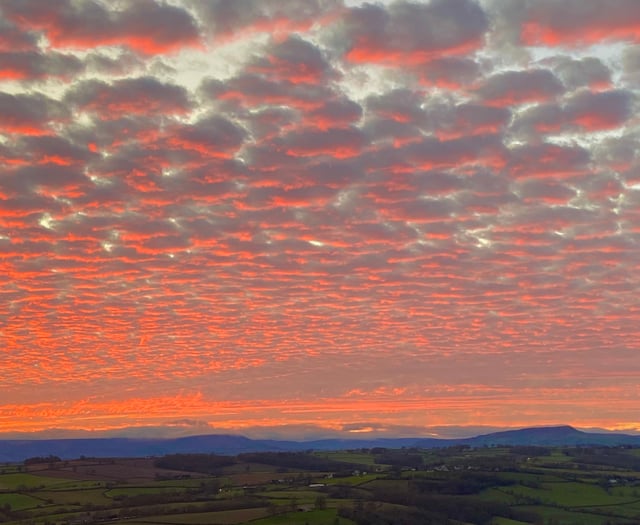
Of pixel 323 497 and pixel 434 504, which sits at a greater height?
pixel 323 497

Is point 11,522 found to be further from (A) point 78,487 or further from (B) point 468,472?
(B) point 468,472

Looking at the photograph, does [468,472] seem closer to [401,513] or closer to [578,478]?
[578,478]

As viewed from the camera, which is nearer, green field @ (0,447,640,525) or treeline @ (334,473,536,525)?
green field @ (0,447,640,525)

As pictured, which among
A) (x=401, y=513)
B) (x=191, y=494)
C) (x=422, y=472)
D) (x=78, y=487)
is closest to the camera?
(x=401, y=513)

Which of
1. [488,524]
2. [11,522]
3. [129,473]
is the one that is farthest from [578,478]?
[11,522]

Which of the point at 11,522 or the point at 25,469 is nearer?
the point at 11,522

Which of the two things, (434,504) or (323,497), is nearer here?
(323,497)

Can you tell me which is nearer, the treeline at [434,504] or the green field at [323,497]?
the green field at [323,497]

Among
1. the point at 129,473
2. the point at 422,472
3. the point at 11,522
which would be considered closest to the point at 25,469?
the point at 129,473

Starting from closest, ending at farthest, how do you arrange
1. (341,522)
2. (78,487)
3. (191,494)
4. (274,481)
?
(341,522) → (191,494) → (78,487) → (274,481)
